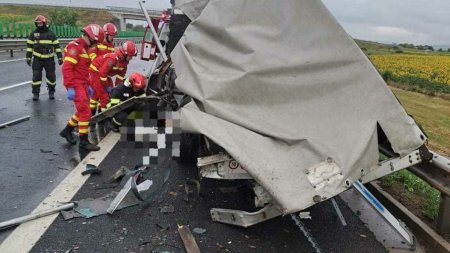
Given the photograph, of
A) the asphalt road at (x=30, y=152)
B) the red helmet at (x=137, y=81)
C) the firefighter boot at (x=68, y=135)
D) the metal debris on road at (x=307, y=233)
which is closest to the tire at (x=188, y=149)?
the asphalt road at (x=30, y=152)

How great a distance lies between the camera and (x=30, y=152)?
20.8 ft

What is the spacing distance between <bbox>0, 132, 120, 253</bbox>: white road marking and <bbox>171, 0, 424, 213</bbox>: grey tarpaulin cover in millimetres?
1571

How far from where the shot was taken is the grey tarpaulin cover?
11.3 feet

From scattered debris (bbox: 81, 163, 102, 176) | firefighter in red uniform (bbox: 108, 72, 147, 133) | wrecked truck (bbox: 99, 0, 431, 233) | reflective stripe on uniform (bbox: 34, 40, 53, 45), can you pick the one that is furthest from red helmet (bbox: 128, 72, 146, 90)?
reflective stripe on uniform (bbox: 34, 40, 53, 45)

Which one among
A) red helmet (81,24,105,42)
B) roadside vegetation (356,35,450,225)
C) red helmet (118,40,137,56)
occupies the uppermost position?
red helmet (81,24,105,42)

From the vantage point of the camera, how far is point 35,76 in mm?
10688

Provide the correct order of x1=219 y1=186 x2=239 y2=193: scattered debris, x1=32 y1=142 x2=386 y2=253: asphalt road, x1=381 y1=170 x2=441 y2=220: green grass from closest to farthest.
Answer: x1=32 y1=142 x2=386 y2=253: asphalt road, x1=381 y1=170 x2=441 y2=220: green grass, x1=219 y1=186 x2=239 y2=193: scattered debris

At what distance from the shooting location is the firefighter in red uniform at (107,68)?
7855 mm

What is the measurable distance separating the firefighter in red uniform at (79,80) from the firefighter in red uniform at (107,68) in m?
0.52

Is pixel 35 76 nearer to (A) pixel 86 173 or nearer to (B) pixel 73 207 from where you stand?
(A) pixel 86 173

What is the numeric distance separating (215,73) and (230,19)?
1.89 ft

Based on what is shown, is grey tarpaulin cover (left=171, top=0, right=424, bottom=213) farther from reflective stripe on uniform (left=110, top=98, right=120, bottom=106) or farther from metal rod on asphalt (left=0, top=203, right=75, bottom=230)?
reflective stripe on uniform (left=110, top=98, right=120, bottom=106)

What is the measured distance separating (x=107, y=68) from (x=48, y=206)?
384 cm

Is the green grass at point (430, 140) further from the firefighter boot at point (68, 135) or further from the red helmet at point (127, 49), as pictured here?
the red helmet at point (127, 49)
